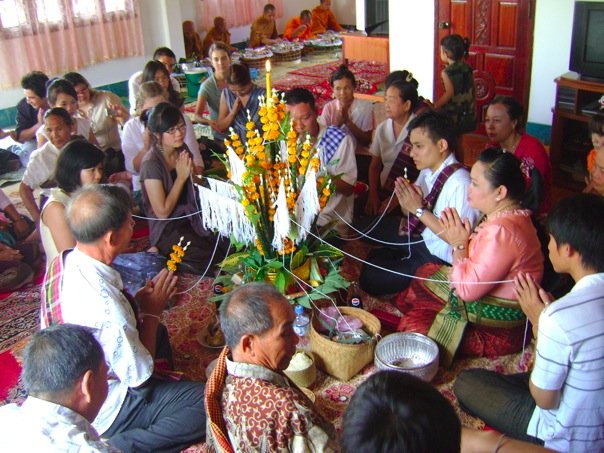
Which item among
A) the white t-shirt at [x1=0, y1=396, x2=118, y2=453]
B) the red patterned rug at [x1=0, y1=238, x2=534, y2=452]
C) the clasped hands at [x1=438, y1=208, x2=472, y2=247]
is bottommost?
the red patterned rug at [x1=0, y1=238, x2=534, y2=452]

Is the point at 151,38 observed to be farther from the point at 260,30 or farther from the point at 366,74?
the point at 366,74

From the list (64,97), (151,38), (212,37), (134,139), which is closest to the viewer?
(64,97)

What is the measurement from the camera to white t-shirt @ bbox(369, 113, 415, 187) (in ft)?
13.2

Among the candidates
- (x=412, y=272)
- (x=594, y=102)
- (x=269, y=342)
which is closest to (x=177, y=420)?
(x=269, y=342)

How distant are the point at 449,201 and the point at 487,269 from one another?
61 cm

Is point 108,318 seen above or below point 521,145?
below

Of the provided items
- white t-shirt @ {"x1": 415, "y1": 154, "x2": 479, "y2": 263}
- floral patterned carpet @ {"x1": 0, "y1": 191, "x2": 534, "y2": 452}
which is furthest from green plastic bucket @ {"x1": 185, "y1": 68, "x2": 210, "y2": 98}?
white t-shirt @ {"x1": 415, "y1": 154, "x2": 479, "y2": 263}

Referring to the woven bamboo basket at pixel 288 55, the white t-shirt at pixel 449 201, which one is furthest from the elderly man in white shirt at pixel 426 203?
the woven bamboo basket at pixel 288 55

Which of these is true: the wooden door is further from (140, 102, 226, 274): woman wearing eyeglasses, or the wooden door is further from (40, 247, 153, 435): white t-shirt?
(40, 247, 153, 435): white t-shirt

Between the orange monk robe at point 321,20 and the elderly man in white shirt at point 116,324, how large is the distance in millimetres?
10186

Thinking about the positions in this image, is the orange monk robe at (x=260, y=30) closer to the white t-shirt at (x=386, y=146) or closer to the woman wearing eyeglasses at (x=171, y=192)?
the white t-shirt at (x=386, y=146)

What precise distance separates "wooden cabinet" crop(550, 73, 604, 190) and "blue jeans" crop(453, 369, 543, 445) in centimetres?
287

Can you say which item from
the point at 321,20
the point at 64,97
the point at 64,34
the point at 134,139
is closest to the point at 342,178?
the point at 134,139

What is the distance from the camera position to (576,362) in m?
1.81
